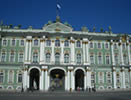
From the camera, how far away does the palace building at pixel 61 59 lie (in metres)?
43.8

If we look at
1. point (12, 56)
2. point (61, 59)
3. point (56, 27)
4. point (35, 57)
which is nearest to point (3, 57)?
point (12, 56)

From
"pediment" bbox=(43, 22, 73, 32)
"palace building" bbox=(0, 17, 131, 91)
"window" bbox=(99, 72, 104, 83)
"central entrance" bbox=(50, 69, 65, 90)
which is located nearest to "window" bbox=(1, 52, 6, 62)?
"palace building" bbox=(0, 17, 131, 91)

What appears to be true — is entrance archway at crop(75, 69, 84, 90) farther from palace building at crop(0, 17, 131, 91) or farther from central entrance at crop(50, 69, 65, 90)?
central entrance at crop(50, 69, 65, 90)

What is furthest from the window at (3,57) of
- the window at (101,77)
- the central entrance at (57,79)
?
the window at (101,77)

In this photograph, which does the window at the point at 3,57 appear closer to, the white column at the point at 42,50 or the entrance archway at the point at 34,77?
the entrance archway at the point at 34,77

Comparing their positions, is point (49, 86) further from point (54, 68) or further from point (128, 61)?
point (128, 61)

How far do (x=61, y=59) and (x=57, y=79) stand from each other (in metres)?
6.28

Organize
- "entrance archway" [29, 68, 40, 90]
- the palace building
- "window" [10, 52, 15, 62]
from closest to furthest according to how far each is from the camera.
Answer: the palace building < "window" [10, 52, 15, 62] < "entrance archway" [29, 68, 40, 90]

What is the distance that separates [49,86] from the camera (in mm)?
43875

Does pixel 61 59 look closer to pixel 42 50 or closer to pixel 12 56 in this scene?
pixel 42 50

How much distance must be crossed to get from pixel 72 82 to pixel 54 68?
6146mm

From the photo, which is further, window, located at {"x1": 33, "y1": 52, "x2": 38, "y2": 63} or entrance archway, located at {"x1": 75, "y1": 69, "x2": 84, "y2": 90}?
entrance archway, located at {"x1": 75, "y1": 69, "x2": 84, "y2": 90}

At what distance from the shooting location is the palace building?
4384cm

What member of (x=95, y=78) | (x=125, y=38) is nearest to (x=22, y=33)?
(x=95, y=78)
